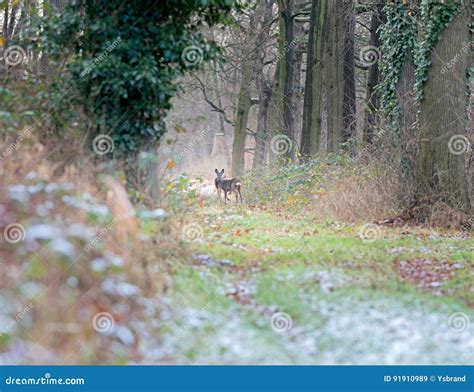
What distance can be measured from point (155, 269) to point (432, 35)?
10.2 metres

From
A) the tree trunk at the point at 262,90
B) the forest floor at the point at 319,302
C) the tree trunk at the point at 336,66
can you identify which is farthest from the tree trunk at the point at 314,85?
the forest floor at the point at 319,302

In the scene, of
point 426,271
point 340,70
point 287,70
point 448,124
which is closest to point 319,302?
point 426,271

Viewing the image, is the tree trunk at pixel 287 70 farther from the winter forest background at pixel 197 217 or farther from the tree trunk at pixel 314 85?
the winter forest background at pixel 197 217

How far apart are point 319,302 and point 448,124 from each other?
861 centimetres

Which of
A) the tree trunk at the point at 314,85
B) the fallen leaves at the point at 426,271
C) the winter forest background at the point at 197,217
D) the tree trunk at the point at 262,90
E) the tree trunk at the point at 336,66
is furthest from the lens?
the tree trunk at the point at 262,90

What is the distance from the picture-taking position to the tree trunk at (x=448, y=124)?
16.9 metres

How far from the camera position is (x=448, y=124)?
17016 mm

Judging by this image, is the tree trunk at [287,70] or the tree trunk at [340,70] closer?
the tree trunk at [340,70]

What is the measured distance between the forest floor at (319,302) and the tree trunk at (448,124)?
2373mm

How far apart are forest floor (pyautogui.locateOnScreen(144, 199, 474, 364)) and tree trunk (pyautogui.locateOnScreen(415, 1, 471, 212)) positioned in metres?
2.37

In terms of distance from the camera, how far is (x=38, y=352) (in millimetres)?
7066

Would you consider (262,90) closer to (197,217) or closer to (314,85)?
(314,85)
